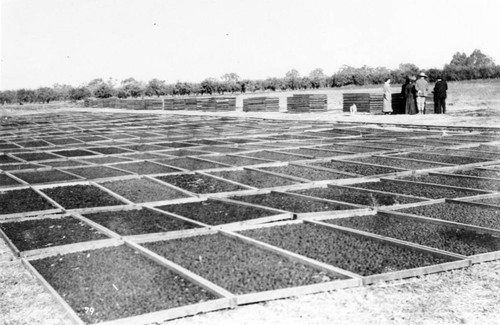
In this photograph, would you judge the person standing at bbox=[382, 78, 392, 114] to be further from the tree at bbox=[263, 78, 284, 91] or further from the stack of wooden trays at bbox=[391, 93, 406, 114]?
the tree at bbox=[263, 78, 284, 91]

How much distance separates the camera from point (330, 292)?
14.9ft

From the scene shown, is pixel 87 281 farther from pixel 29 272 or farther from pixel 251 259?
pixel 251 259

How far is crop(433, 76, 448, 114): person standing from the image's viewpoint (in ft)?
73.9

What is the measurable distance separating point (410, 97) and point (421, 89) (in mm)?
561

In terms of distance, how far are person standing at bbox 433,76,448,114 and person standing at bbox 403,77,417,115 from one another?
885mm

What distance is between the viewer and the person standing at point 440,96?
22531 millimetres

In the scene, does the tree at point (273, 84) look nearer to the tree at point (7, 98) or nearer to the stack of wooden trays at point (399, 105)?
the tree at point (7, 98)

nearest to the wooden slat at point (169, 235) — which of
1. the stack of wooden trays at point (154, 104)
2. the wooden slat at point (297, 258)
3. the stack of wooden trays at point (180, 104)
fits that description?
the wooden slat at point (297, 258)

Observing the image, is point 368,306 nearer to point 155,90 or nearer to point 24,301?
point 24,301

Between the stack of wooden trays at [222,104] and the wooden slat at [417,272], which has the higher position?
the stack of wooden trays at [222,104]

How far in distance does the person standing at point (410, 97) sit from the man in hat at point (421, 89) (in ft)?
0.82

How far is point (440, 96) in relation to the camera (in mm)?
23156

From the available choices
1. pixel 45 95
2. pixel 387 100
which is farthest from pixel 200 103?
pixel 45 95

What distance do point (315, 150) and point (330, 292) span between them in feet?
30.5
